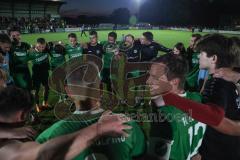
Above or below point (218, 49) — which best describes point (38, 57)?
below

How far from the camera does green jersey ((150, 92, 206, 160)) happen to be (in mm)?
2740

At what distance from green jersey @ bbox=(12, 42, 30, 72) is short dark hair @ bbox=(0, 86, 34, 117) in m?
6.35

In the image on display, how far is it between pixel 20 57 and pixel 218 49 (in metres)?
6.60

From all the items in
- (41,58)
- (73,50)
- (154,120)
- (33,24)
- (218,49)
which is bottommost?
(41,58)

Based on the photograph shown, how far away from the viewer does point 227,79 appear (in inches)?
113

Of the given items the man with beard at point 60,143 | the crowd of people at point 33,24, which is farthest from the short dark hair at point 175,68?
the crowd of people at point 33,24

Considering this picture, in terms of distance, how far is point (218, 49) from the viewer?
9.75 ft

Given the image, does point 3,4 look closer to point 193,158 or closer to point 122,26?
point 122,26

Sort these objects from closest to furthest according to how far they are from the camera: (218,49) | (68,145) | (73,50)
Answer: (68,145)
(218,49)
(73,50)

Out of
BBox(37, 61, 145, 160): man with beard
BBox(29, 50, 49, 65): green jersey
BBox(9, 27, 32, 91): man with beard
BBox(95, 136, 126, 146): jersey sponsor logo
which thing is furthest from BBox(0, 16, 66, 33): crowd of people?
BBox(95, 136, 126, 146): jersey sponsor logo

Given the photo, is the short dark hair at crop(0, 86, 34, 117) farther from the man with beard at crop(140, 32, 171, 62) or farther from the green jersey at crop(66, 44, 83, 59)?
the man with beard at crop(140, 32, 171, 62)

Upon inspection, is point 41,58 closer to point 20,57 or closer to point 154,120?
point 20,57

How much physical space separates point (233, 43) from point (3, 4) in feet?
86.8

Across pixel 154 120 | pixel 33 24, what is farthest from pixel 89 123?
pixel 33 24
